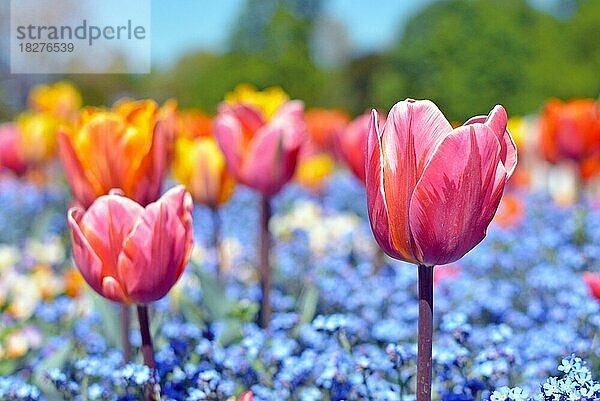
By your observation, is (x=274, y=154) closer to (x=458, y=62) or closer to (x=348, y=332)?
(x=348, y=332)

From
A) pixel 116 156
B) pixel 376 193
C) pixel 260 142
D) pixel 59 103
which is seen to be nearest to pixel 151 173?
pixel 116 156

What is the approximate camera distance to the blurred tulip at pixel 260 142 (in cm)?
229

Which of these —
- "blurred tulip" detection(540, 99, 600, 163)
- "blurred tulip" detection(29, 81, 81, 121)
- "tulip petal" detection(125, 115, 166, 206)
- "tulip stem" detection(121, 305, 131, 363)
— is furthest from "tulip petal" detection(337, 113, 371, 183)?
"blurred tulip" detection(29, 81, 81, 121)

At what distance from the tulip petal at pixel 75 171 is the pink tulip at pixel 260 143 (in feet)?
1.47

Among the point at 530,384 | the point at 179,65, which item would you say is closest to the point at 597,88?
the point at 530,384

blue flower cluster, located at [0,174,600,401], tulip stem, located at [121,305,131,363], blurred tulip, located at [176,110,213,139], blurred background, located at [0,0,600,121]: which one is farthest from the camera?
blurred background, located at [0,0,600,121]

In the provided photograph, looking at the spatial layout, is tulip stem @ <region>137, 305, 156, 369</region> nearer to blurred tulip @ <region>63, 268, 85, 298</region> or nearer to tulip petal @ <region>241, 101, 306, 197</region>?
tulip petal @ <region>241, 101, 306, 197</region>

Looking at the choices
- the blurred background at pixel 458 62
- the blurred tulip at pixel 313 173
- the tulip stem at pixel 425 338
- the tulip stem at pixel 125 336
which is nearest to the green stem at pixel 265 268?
the tulip stem at pixel 125 336

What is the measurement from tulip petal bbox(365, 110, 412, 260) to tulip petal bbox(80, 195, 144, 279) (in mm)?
425

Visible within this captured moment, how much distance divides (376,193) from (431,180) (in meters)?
0.09

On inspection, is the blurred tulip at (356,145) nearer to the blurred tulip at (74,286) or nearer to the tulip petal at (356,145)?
the tulip petal at (356,145)

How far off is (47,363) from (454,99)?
14.2 m

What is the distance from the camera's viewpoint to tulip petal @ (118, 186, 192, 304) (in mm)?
1400

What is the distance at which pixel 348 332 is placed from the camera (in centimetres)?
182
